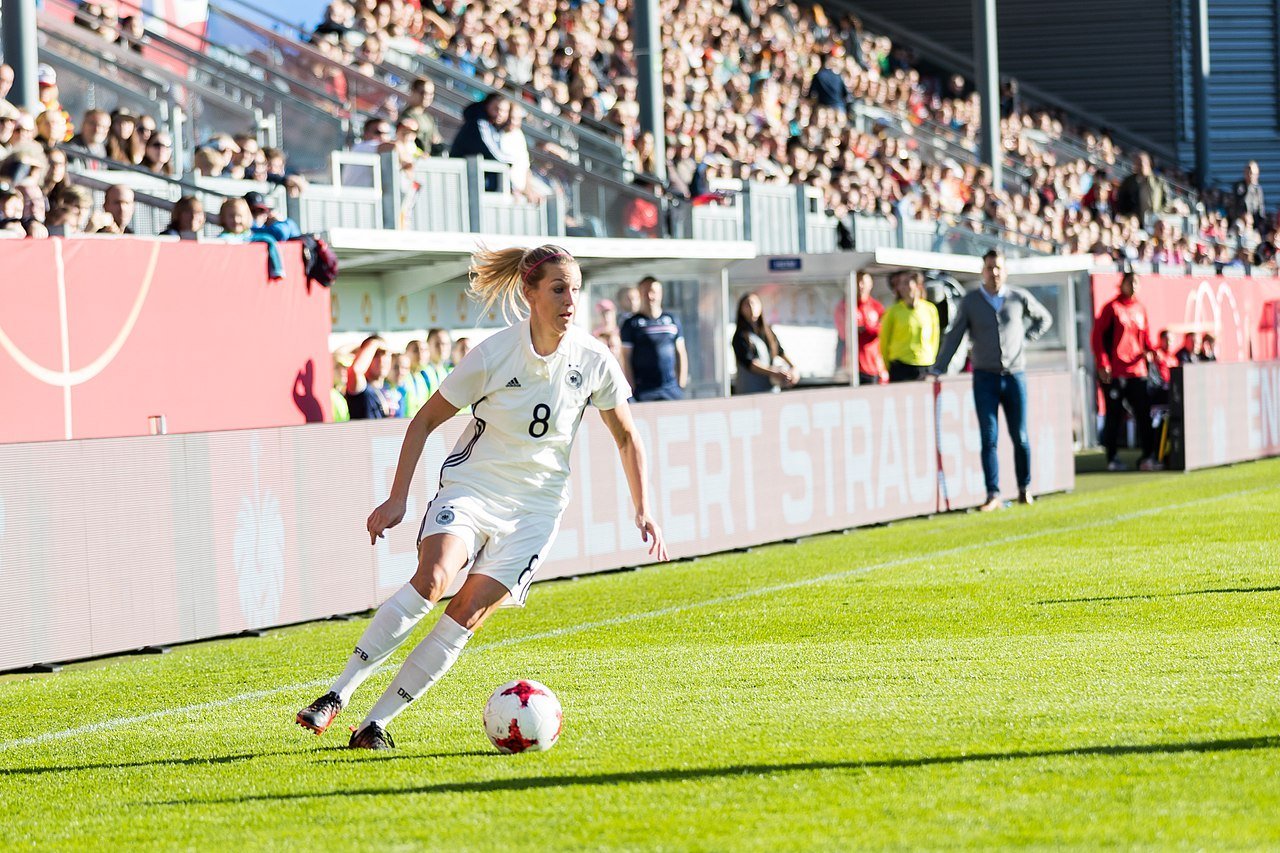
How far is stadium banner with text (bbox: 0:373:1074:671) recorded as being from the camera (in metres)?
10.3

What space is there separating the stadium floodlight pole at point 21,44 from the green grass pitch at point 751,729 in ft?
18.4

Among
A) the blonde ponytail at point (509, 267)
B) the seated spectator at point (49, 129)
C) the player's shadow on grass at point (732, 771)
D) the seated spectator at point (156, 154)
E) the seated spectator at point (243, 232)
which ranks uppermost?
the seated spectator at point (49, 129)

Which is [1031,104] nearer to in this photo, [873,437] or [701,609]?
[873,437]

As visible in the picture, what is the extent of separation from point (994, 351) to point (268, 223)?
260 inches

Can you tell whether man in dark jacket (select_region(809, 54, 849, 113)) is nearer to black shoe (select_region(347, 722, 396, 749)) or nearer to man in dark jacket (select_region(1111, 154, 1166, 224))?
man in dark jacket (select_region(1111, 154, 1166, 224))

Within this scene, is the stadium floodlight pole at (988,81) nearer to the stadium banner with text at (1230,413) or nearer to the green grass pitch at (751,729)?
the stadium banner with text at (1230,413)

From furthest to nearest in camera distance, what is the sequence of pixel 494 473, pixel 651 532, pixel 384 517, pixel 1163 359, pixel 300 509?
1. pixel 1163 359
2. pixel 300 509
3. pixel 651 532
4. pixel 494 473
5. pixel 384 517

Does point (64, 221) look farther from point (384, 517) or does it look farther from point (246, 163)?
point (384, 517)

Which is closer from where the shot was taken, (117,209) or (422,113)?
(117,209)

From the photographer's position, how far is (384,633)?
6910mm

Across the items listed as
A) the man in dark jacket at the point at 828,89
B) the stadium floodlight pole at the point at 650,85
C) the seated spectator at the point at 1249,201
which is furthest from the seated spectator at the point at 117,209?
the seated spectator at the point at 1249,201

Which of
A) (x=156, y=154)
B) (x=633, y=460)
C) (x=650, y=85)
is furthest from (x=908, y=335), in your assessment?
(x=633, y=460)

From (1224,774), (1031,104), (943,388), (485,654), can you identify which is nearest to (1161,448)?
(943,388)

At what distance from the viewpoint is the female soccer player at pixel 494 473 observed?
6.93m
